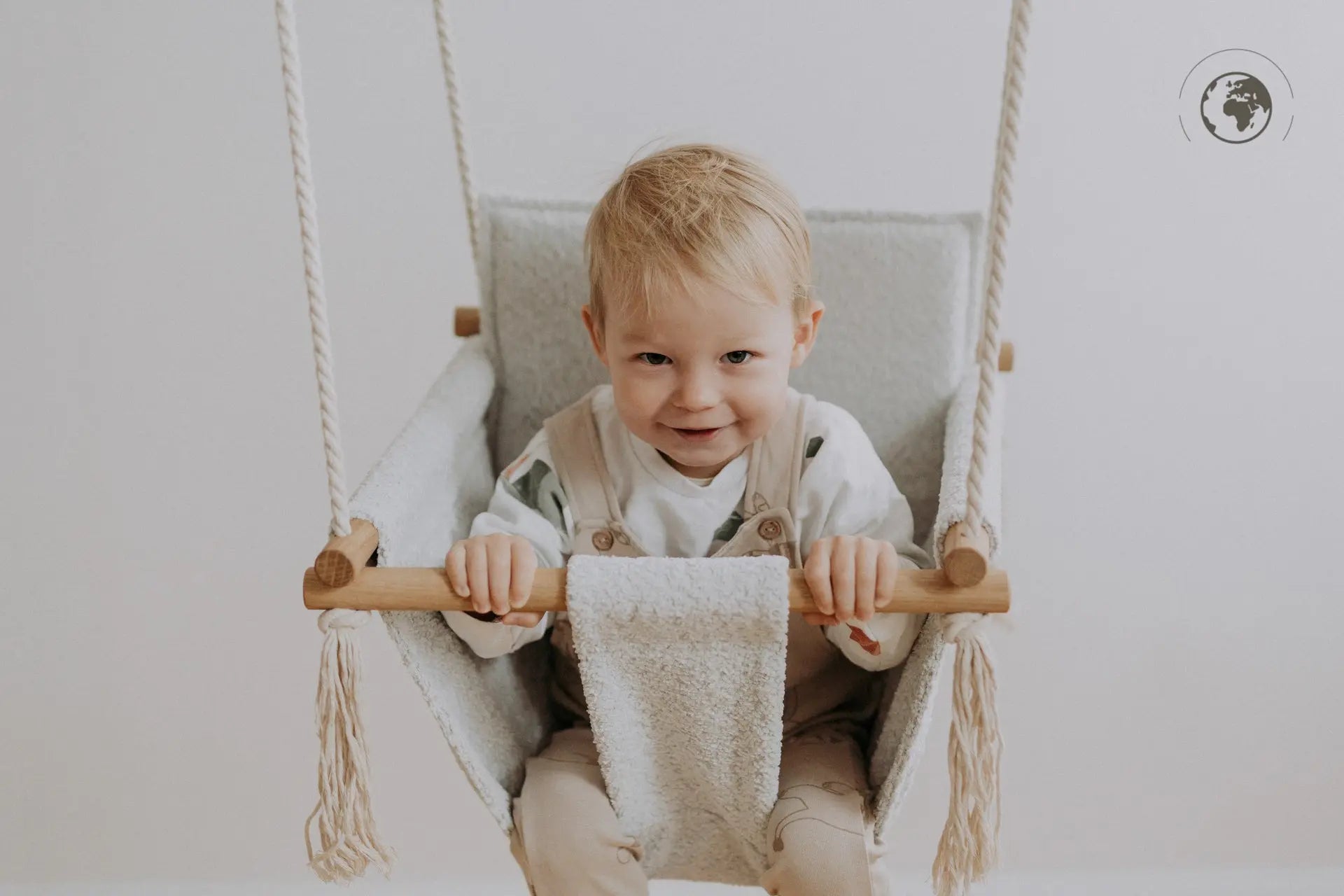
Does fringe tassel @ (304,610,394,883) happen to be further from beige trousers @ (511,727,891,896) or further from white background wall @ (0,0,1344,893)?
white background wall @ (0,0,1344,893)

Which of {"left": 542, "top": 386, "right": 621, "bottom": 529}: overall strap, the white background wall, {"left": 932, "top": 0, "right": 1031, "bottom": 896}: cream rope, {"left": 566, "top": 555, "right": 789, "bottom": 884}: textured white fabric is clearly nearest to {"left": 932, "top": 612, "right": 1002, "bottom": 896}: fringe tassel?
{"left": 932, "top": 0, "right": 1031, "bottom": 896}: cream rope

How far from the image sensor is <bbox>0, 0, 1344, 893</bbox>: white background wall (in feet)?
5.20

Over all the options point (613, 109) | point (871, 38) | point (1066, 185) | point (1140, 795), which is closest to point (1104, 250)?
point (1066, 185)

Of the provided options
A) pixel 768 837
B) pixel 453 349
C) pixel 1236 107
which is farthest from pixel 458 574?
pixel 1236 107

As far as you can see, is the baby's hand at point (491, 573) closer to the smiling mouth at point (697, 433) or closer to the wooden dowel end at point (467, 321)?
the smiling mouth at point (697, 433)

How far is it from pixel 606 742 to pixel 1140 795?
45.3 inches

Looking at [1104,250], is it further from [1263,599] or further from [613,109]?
[613,109]

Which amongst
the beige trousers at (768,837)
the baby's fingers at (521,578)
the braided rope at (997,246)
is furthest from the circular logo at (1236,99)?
the baby's fingers at (521,578)

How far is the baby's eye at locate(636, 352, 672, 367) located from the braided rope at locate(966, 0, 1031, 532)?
0.86ft

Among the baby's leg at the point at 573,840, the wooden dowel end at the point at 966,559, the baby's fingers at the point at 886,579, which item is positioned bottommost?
the baby's leg at the point at 573,840

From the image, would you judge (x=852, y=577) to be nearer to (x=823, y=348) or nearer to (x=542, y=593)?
(x=542, y=593)

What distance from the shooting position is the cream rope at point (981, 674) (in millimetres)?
790

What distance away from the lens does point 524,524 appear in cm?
105

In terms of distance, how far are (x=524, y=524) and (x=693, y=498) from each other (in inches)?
5.7
